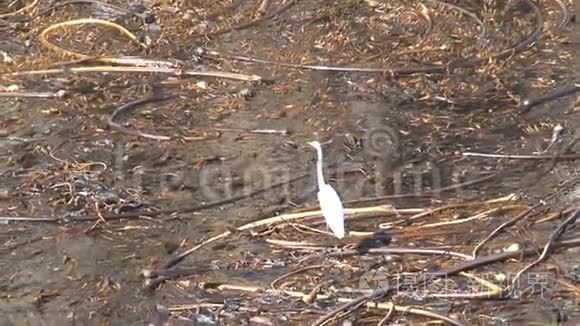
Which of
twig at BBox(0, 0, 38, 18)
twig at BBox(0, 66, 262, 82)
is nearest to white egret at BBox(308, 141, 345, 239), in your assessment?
twig at BBox(0, 66, 262, 82)

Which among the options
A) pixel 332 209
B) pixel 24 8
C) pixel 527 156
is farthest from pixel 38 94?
pixel 527 156

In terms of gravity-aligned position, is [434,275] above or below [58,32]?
below

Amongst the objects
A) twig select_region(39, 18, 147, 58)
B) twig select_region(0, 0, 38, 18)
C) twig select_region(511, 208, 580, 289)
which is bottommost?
twig select_region(511, 208, 580, 289)

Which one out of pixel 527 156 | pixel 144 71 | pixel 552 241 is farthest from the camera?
pixel 144 71

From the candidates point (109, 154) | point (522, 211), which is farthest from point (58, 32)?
point (522, 211)

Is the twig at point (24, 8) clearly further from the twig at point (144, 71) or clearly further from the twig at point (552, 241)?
the twig at point (552, 241)

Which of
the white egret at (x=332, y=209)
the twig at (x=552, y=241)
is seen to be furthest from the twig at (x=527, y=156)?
the white egret at (x=332, y=209)

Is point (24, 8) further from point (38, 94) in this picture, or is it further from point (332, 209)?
point (332, 209)

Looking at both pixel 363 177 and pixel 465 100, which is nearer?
pixel 363 177

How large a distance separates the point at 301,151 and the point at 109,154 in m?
0.82

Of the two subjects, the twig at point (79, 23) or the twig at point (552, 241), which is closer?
the twig at point (552, 241)

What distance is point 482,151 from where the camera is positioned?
496 cm

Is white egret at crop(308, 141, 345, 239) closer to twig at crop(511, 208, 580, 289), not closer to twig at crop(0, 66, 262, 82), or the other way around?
twig at crop(511, 208, 580, 289)

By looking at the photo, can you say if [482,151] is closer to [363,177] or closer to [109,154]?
[363,177]
